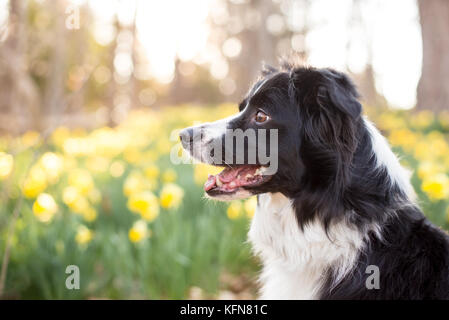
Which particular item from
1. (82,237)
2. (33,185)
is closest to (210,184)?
(82,237)

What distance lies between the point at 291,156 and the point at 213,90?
27.7 metres

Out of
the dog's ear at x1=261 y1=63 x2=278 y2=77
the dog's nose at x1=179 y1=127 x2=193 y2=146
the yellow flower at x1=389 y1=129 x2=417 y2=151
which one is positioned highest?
the dog's ear at x1=261 y1=63 x2=278 y2=77

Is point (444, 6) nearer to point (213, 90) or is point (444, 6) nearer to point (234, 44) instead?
point (234, 44)

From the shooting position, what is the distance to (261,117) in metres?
2.39

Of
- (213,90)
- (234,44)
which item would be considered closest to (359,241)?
(234,44)

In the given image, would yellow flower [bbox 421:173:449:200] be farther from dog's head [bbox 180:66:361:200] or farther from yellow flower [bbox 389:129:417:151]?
yellow flower [bbox 389:129:417:151]

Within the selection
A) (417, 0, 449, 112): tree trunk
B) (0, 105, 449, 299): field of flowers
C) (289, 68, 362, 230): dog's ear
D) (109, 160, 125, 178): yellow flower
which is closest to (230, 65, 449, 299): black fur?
(289, 68, 362, 230): dog's ear

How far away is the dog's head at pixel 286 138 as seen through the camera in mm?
2156

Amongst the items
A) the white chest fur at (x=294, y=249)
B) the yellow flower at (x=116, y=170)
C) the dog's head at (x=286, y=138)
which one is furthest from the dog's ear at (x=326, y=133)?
the yellow flower at (x=116, y=170)

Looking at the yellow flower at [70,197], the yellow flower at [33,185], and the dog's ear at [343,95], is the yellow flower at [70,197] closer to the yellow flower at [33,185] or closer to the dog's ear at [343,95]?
the yellow flower at [33,185]

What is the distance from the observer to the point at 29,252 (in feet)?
9.79

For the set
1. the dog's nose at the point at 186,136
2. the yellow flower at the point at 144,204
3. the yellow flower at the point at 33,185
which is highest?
the dog's nose at the point at 186,136

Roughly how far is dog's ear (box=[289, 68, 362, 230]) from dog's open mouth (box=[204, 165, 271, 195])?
0.27 meters

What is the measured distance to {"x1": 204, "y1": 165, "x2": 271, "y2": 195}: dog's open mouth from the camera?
2.36 m
